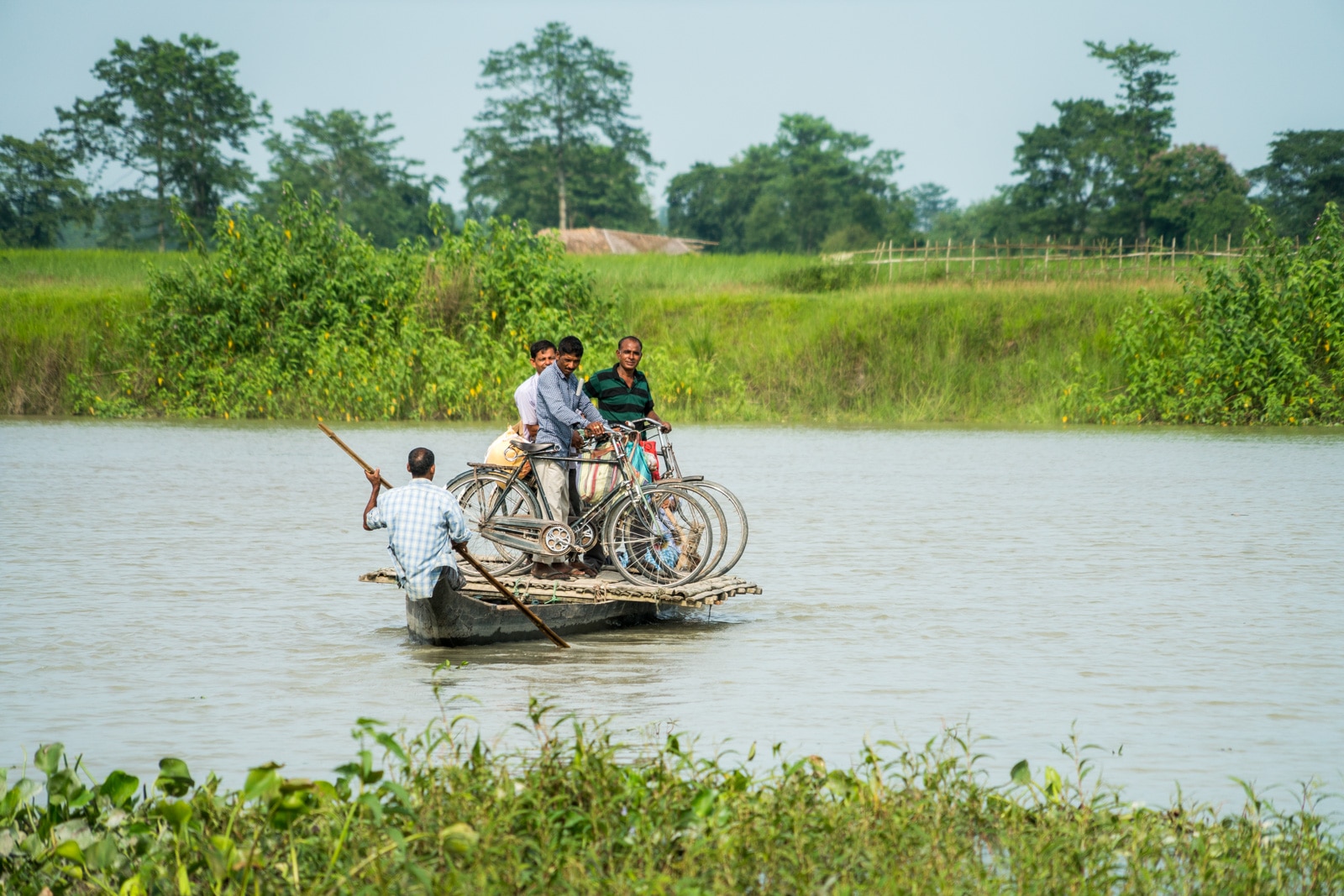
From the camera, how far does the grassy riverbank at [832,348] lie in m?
33.0

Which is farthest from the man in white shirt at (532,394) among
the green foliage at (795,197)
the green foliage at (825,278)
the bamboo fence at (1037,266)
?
the green foliage at (795,197)

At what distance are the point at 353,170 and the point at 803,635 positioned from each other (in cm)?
7613

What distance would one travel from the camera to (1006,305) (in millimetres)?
34906

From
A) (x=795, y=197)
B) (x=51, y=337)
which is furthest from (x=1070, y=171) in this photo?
(x=51, y=337)

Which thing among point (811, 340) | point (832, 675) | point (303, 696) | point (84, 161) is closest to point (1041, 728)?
point (832, 675)

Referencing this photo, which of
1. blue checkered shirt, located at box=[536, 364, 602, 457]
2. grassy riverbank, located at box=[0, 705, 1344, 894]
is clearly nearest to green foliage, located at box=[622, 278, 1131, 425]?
blue checkered shirt, located at box=[536, 364, 602, 457]

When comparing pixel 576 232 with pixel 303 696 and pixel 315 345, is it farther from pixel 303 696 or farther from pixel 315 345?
pixel 303 696

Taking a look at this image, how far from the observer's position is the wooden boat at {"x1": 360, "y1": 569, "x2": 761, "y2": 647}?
28.3 feet

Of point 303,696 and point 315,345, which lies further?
point 315,345

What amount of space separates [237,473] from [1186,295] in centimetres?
2231

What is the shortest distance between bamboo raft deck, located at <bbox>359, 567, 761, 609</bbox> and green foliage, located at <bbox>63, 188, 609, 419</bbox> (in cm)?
2304

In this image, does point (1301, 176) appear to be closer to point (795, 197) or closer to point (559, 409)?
point (795, 197)

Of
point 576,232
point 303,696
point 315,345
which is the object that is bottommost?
point 303,696

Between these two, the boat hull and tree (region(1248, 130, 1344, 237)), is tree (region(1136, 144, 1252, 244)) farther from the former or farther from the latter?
the boat hull
